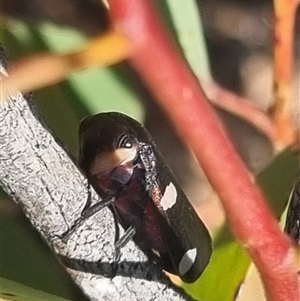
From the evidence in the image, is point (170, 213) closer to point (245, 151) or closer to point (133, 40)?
point (133, 40)

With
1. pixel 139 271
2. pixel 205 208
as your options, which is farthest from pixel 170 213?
pixel 205 208

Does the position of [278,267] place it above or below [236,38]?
above

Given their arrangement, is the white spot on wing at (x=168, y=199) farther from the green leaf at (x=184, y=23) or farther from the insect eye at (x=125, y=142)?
the green leaf at (x=184, y=23)

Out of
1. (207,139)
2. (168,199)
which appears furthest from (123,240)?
(207,139)

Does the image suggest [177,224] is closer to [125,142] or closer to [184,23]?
[125,142]

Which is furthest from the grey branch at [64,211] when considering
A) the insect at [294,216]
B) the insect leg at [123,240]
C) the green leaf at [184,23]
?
the green leaf at [184,23]

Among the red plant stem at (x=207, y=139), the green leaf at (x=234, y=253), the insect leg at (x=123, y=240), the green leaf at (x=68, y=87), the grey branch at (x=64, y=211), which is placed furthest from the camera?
the green leaf at (x=68, y=87)
